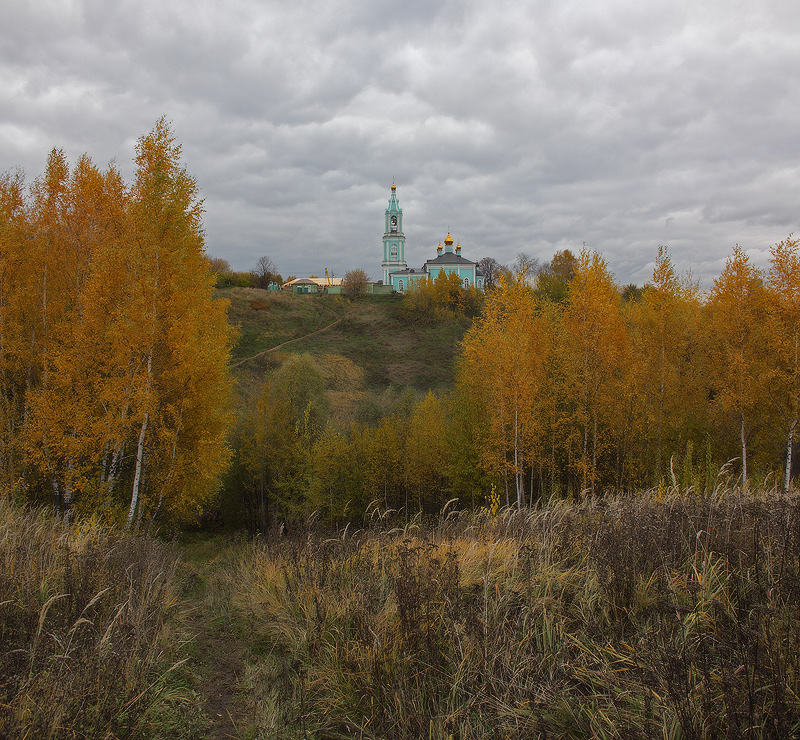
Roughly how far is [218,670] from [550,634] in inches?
122

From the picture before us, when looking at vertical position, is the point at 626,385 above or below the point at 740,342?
below

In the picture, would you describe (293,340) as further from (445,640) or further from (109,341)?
(445,640)

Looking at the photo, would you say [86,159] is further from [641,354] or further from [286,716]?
[641,354]

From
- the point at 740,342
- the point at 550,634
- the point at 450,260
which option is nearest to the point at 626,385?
the point at 740,342

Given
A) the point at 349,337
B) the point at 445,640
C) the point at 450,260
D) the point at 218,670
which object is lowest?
the point at 218,670

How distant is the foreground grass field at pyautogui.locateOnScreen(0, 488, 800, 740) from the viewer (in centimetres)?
228

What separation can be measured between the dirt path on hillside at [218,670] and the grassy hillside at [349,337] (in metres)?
37.1

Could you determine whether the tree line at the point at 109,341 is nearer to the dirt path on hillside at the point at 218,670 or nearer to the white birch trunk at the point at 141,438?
the white birch trunk at the point at 141,438

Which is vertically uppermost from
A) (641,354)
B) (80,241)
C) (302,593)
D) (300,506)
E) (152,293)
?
(80,241)

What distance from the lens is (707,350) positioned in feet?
52.4

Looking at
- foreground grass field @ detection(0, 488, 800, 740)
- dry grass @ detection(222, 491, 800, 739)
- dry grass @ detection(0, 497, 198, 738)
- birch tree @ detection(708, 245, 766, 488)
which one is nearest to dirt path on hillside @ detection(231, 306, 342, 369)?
birch tree @ detection(708, 245, 766, 488)

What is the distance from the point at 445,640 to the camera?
337 centimetres

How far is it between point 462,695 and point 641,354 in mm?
15481

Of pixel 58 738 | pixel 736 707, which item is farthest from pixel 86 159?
pixel 736 707
